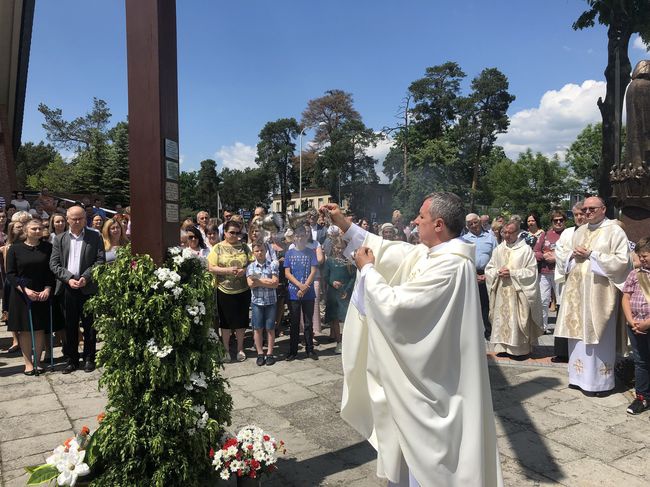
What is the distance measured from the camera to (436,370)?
8.77ft

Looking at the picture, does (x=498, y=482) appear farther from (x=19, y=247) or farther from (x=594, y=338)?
(x=19, y=247)

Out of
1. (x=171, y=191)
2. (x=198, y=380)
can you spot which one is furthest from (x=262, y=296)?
(x=171, y=191)

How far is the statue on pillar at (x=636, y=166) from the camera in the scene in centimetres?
725

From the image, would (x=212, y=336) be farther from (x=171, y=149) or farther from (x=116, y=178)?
(x=116, y=178)

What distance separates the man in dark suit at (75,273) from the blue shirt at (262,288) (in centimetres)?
190

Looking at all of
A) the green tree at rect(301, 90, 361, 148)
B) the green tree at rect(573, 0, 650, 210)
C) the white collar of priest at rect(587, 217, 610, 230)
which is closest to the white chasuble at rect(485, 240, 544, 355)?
the white collar of priest at rect(587, 217, 610, 230)

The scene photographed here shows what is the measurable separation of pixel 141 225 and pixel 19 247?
158 inches

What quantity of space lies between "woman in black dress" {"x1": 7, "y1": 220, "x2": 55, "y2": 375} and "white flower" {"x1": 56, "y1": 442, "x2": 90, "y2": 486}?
12.1 feet

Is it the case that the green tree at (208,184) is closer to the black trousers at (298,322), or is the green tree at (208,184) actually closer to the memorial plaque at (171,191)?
the black trousers at (298,322)

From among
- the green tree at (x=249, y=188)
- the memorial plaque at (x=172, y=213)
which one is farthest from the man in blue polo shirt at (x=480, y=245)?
the green tree at (x=249, y=188)

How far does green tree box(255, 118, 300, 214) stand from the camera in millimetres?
76812

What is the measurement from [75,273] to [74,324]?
0.64 m

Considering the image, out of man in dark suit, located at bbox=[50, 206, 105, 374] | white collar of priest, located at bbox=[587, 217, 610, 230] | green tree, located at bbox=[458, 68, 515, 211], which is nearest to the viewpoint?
white collar of priest, located at bbox=[587, 217, 610, 230]

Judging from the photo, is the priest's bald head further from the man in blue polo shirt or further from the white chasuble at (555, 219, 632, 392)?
the man in blue polo shirt
